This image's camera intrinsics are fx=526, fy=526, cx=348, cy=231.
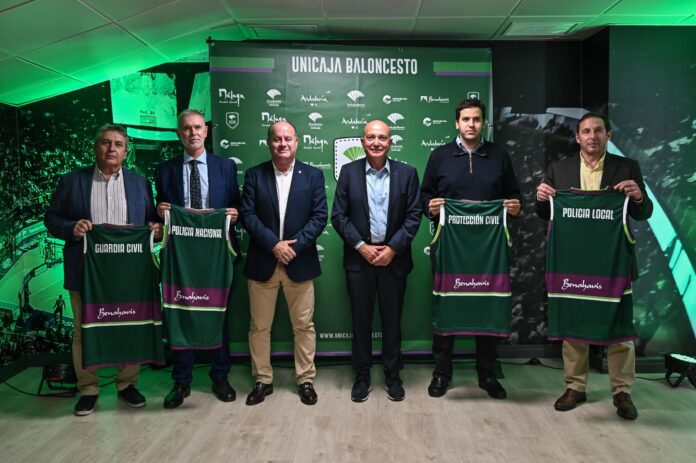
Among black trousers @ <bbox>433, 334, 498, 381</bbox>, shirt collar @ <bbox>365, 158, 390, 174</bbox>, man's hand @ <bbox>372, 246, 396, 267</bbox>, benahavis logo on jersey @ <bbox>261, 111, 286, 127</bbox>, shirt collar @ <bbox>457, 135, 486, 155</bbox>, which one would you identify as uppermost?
benahavis logo on jersey @ <bbox>261, 111, 286, 127</bbox>

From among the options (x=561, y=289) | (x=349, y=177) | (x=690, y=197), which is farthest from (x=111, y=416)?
(x=690, y=197)

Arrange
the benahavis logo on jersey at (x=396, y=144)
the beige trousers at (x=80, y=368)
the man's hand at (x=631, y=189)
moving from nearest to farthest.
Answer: the man's hand at (x=631, y=189) → the beige trousers at (x=80, y=368) → the benahavis logo on jersey at (x=396, y=144)

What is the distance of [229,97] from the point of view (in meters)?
4.21

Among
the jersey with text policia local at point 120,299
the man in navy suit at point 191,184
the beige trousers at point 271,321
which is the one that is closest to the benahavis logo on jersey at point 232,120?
the man in navy suit at point 191,184

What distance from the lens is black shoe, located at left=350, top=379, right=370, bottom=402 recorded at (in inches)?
137

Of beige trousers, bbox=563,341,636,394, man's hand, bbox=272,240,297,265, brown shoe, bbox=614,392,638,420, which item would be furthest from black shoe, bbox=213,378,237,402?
brown shoe, bbox=614,392,638,420

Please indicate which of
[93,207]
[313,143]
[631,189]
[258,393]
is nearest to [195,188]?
[93,207]

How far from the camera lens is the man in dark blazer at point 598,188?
10.6 ft

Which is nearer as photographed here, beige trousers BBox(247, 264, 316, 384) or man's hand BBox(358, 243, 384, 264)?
man's hand BBox(358, 243, 384, 264)

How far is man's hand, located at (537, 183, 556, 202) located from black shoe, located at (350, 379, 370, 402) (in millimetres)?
1679

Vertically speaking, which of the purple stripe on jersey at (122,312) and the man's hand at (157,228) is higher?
the man's hand at (157,228)

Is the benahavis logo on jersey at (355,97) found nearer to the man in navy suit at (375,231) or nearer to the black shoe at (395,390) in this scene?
the man in navy suit at (375,231)

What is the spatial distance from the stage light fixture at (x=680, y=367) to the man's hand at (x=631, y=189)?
143cm

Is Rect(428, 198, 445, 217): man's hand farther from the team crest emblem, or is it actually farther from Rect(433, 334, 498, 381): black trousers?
the team crest emblem
